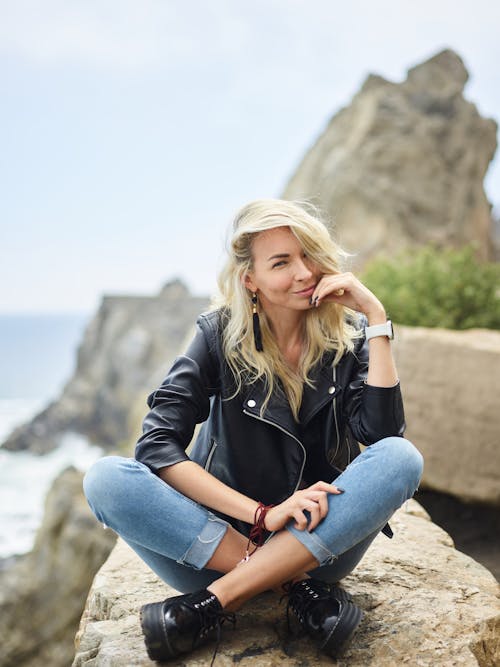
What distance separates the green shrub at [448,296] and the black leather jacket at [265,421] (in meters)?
Result: 3.73

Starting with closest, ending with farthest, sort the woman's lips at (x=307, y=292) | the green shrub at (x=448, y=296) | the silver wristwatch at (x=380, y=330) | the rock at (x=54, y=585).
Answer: the silver wristwatch at (x=380, y=330) → the woman's lips at (x=307, y=292) → the green shrub at (x=448, y=296) → the rock at (x=54, y=585)

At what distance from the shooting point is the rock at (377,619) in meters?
2.32

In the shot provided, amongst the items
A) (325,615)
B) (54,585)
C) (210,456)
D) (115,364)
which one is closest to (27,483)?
(115,364)

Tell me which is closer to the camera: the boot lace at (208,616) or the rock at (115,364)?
the boot lace at (208,616)

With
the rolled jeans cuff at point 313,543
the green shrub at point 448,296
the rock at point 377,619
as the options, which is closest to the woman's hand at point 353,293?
the rolled jeans cuff at point 313,543

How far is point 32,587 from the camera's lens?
819 centimetres

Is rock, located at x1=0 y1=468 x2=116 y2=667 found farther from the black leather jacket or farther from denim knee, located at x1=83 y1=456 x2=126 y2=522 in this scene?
denim knee, located at x1=83 y1=456 x2=126 y2=522

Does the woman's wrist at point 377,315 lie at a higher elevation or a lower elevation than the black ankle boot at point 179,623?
higher

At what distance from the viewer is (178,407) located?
8.43 feet

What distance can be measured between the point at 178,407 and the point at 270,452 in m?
0.39

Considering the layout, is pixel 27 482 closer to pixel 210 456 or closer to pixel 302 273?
pixel 210 456

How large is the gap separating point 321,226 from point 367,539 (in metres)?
1.20

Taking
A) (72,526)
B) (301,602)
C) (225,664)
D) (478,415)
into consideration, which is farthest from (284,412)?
(72,526)

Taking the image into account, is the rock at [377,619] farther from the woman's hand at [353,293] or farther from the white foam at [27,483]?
the white foam at [27,483]
